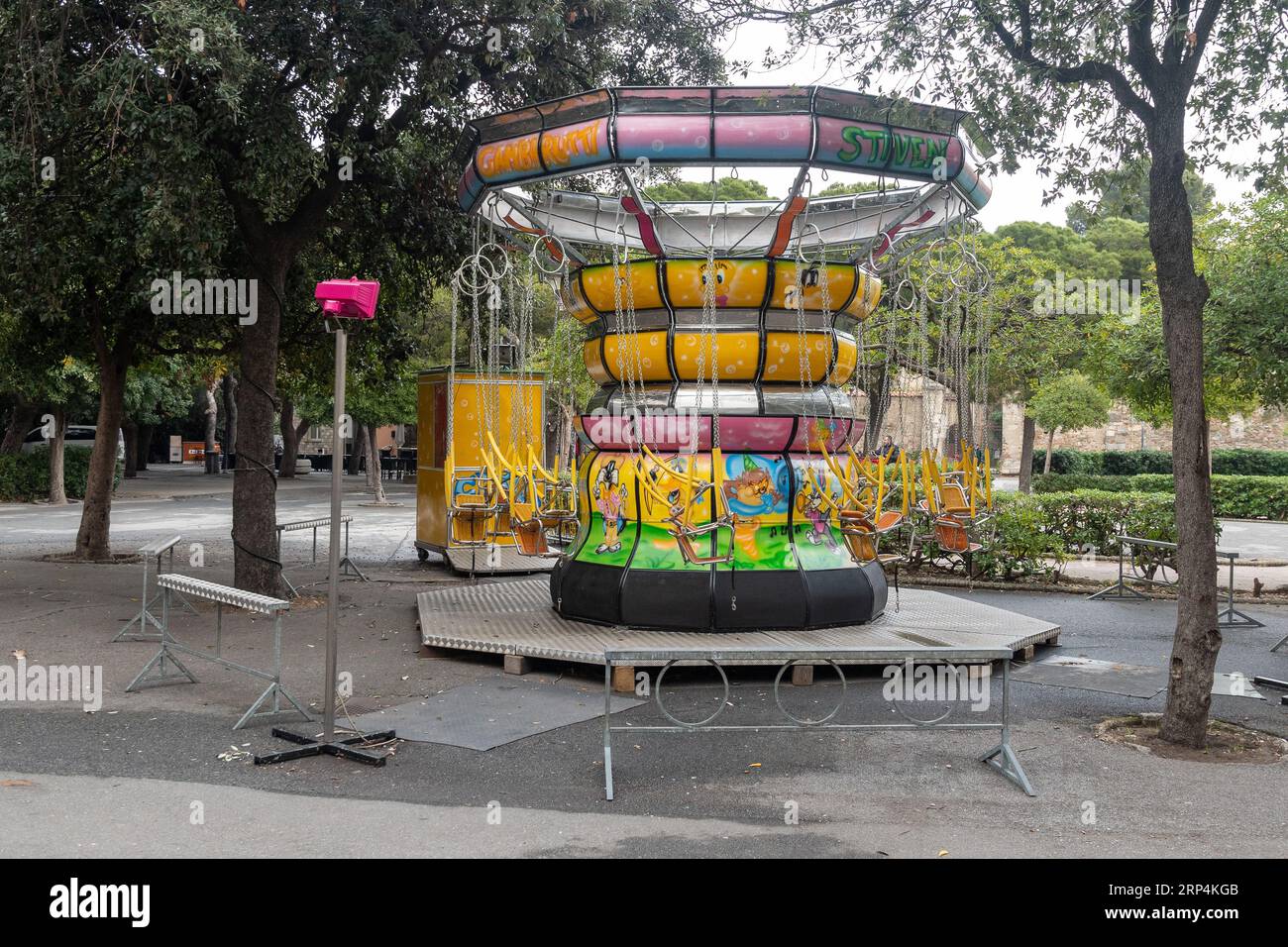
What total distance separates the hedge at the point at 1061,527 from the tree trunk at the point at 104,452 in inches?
511

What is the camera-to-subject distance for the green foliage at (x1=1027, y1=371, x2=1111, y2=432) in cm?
3105

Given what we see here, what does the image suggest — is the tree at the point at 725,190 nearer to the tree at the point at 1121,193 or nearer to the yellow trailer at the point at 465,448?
the yellow trailer at the point at 465,448

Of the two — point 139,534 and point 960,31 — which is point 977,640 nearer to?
point 960,31

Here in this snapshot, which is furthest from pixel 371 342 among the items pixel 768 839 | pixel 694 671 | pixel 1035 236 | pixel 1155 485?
pixel 1035 236

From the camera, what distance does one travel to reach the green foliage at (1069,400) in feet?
102

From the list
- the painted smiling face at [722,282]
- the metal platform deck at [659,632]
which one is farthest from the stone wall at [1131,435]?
the painted smiling face at [722,282]

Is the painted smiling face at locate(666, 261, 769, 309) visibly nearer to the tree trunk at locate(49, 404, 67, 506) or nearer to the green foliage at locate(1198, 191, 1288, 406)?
the green foliage at locate(1198, 191, 1288, 406)

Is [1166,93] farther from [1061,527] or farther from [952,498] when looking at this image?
[1061,527]

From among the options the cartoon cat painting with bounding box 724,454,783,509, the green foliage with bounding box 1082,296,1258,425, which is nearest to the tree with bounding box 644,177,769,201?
the green foliage with bounding box 1082,296,1258,425

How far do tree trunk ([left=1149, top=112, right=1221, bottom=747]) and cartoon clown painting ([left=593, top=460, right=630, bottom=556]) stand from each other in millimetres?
4842

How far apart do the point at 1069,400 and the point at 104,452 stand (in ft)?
82.3

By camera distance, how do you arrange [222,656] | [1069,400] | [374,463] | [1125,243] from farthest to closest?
1. [1125,243]
2. [374,463]
3. [1069,400]
4. [222,656]

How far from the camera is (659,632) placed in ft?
32.0

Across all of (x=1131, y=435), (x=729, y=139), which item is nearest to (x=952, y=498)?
(x=729, y=139)
